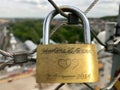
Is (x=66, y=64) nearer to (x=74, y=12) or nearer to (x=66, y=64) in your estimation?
(x=66, y=64)

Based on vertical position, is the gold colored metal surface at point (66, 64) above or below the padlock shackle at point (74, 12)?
below

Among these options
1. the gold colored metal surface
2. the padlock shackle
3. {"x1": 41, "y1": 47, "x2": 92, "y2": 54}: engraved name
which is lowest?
the gold colored metal surface

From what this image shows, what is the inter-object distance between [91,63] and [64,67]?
41 millimetres

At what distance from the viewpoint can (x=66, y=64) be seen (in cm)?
44

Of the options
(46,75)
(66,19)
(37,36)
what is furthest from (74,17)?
(37,36)

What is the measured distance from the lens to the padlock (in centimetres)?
43

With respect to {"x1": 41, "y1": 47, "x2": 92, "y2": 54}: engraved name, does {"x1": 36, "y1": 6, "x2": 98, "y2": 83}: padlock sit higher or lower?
lower

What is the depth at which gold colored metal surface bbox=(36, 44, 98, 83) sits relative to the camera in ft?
1.42

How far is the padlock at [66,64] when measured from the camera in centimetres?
43

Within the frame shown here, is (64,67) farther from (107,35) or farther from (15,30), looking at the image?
(15,30)

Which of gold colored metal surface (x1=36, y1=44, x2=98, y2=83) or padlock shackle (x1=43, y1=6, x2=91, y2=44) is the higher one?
padlock shackle (x1=43, y1=6, x2=91, y2=44)

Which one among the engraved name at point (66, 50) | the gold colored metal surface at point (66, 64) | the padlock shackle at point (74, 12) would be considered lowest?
the gold colored metal surface at point (66, 64)

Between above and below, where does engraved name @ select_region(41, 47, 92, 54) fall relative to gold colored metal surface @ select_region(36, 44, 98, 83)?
above

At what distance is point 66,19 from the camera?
529 millimetres
